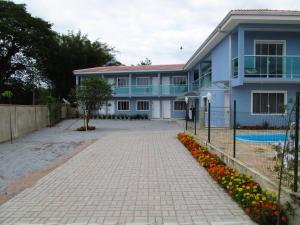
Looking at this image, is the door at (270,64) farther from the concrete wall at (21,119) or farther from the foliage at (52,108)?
the foliage at (52,108)

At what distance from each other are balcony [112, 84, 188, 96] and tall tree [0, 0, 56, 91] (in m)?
10.7

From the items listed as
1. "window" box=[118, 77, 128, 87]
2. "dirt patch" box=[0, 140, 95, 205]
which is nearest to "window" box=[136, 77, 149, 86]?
"window" box=[118, 77, 128, 87]

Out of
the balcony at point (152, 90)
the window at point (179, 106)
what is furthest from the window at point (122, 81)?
the window at point (179, 106)

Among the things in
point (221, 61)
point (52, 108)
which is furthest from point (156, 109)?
point (221, 61)

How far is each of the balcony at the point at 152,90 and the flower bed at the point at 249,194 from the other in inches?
952

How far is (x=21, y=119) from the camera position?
58.9ft

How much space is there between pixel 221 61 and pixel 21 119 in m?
12.8

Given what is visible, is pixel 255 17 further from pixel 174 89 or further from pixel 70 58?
pixel 70 58

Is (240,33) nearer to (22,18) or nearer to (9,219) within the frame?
(9,219)

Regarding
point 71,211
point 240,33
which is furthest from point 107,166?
point 240,33

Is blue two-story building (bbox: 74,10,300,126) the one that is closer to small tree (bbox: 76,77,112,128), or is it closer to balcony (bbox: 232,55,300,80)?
balcony (bbox: 232,55,300,80)

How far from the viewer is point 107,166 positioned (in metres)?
9.06

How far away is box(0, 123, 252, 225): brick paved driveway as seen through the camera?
495 centimetres

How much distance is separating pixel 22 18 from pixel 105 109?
1355 cm
